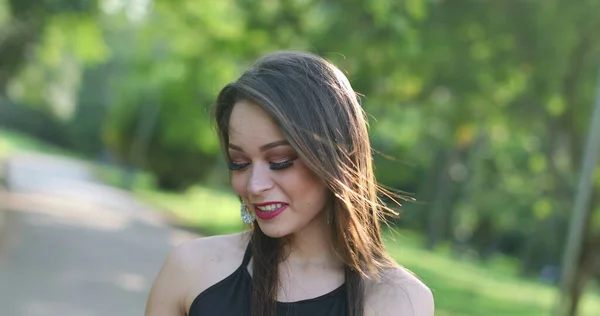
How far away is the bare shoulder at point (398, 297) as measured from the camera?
1640 mm

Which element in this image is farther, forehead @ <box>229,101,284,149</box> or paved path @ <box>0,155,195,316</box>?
paved path @ <box>0,155,195,316</box>

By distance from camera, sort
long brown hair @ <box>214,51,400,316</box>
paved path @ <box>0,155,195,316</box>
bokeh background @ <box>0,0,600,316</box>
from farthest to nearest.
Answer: bokeh background @ <box>0,0,600,316</box>
paved path @ <box>0,155,195,316</box>
long brown hair @ <box>214,51,400,316</box>

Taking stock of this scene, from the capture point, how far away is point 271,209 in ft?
5.42

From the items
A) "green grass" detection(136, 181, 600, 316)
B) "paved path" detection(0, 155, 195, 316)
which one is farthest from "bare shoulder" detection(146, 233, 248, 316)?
"green grass" detection(136, 181, 600, 316)

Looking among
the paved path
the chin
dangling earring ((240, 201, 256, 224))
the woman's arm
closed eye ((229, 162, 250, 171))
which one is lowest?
the woman's arm

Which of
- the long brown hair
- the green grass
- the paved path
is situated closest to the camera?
the long brown hair

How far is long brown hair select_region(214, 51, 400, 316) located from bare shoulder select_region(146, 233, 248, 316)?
67mm

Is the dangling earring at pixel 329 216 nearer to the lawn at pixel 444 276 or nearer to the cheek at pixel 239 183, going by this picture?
the cheek at pixel 239 183

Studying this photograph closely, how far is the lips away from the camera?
1.65m

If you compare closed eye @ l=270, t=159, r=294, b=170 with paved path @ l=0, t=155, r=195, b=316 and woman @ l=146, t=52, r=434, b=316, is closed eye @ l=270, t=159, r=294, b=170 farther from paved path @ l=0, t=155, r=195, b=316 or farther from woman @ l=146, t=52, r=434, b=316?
paved path @ l=0, t=155, r=195, b=316

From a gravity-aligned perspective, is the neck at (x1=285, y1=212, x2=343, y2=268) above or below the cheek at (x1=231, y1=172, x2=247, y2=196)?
below

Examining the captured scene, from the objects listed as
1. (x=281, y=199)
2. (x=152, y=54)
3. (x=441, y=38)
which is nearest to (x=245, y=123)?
(x=281, y=199)

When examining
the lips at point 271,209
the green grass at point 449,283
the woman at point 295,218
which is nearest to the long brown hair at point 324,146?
the woman at point 295,218

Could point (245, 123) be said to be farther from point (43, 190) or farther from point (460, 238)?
point (460, 238)
